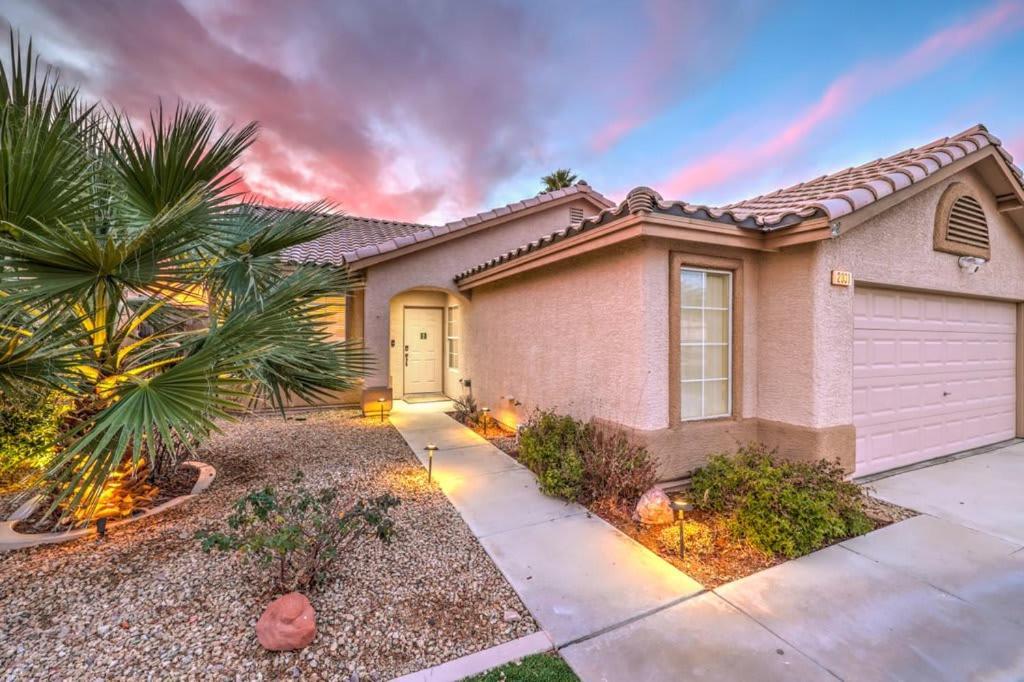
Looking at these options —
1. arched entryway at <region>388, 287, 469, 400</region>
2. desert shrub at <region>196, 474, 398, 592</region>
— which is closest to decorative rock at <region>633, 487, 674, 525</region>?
desert shrub at <region>196, 474, 398, 592</region>

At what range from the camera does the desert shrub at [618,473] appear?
5191mm

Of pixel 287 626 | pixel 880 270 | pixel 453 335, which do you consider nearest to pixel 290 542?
pixel 287 626

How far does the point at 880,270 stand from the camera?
616 centimetres

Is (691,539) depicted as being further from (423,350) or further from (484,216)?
(423,350)

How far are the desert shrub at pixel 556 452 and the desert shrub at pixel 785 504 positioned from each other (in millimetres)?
1520

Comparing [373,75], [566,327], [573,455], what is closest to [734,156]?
[566,327]

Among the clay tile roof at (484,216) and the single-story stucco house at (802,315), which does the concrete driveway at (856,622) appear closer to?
the single-story stucco house at (802,315)

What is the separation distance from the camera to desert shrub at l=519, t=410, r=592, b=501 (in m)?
5.42

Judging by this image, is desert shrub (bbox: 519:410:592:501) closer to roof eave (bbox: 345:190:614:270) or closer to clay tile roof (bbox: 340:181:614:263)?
roof eave (bbox: 345:190:614:270)

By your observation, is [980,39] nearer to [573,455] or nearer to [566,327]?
[566,327]

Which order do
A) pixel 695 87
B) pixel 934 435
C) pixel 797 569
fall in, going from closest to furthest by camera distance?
pixel 797 569 < pixel 934 435 < pixel 695 87

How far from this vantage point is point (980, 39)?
7.60 metres

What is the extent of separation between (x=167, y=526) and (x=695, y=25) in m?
11.3

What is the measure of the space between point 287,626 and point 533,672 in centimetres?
166
